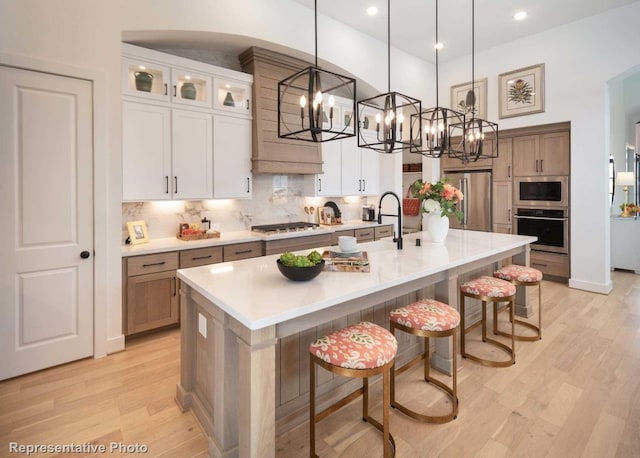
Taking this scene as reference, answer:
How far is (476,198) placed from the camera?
19.8 feet

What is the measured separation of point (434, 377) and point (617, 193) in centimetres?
720

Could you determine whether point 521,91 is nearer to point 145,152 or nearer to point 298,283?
point 298,283

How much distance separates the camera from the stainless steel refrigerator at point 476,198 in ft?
19.4

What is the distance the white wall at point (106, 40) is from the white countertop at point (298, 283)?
4.48ft

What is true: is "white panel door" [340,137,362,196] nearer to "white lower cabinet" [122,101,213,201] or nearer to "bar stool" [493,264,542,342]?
"white lower cabinet" [122,101,213,201]

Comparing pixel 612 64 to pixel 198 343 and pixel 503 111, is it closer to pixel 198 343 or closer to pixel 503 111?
pixel 503 111

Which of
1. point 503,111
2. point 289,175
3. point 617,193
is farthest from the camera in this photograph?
point 617,193

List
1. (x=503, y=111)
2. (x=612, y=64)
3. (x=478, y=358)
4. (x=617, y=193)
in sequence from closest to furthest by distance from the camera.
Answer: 1. (x=478, y=358)
2. (x=612, y=64)
3. (x=503, y=111)
4. (x=617, y=193)

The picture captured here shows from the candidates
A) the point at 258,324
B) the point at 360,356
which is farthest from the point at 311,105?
the point at 360,356

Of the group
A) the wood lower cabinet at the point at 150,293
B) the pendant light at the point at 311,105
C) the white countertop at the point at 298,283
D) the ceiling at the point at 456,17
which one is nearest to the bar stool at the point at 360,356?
the white countertop at the point at 298,283

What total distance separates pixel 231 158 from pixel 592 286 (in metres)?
5.18

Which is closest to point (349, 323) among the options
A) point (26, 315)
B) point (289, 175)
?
point (26, 315)

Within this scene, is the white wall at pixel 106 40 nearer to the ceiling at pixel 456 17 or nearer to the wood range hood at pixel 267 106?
the wood range hood at pixel 267 106

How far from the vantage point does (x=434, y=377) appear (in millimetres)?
2615
